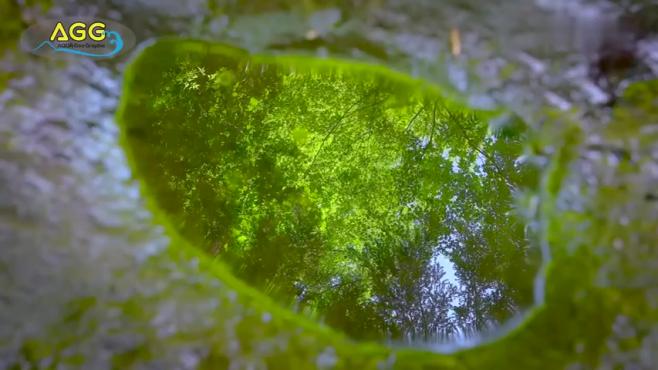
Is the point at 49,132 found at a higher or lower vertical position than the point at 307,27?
lower

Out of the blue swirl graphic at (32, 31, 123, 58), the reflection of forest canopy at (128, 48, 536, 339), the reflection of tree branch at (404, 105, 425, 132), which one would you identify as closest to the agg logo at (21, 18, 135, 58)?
the blue swirl graphic at (32, 31, 123, 58)

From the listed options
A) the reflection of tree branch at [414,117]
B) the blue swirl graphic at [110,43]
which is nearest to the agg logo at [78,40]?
the blue swirl graphic at [110,43]

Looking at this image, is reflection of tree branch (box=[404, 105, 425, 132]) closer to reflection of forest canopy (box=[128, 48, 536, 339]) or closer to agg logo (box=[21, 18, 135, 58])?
reflection of forest canopy (box=[128, 48, 536, 339])

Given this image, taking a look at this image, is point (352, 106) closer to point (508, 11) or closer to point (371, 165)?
point (371, 165)

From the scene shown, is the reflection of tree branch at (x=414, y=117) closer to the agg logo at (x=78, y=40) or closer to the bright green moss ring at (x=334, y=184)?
the bright green moss ring at (x=334, y=184)

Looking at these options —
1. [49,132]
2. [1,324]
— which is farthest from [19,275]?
[49,132]

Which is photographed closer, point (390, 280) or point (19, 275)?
point (19, 275)
